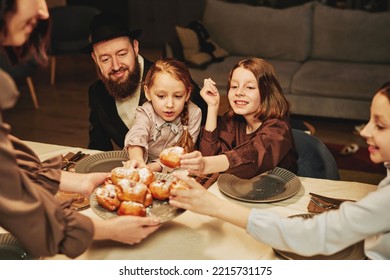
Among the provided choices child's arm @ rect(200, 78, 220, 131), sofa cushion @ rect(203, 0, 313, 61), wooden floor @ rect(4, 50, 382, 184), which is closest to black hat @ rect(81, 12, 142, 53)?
child's arm @ rect(200, 78, 220, 131)

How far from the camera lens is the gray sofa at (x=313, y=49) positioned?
13.4 feet

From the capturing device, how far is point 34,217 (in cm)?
107

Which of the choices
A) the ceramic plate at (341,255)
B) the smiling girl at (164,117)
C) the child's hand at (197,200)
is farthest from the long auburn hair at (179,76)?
the ceramic plate at (341,255)

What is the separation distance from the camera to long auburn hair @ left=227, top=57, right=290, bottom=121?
1.76 meters

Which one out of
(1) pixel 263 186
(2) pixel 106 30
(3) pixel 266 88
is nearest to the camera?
(1) pixel 263 186

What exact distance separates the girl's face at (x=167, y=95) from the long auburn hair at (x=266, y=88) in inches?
7.3

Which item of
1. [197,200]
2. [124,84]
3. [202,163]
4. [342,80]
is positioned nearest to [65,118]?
[342,80]

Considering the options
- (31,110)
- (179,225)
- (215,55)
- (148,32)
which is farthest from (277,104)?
(148,32)

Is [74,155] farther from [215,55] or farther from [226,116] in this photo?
[215,55]

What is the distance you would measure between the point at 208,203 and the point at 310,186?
0.54 metres

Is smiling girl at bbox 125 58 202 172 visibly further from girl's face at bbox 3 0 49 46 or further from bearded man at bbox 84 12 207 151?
girl's face at bbox 3 0 49 46

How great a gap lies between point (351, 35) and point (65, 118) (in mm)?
2795

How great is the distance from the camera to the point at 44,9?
1205 mm

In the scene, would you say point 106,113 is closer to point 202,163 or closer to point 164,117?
point 164,117
